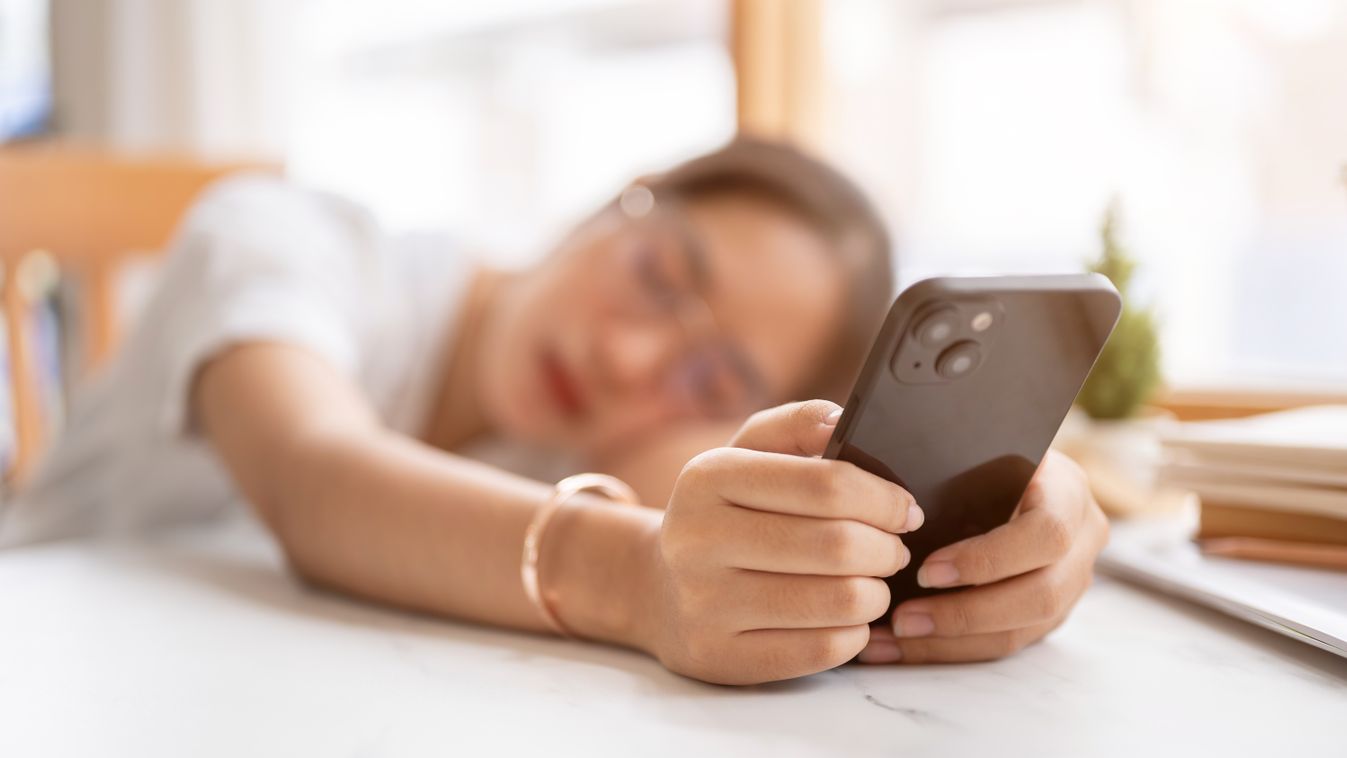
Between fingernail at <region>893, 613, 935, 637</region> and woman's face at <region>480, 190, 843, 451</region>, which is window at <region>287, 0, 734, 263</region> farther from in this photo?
fingernail at <region>893, 613, 935, 637</region>

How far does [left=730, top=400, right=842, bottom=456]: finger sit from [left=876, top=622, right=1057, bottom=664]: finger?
4.8 inches

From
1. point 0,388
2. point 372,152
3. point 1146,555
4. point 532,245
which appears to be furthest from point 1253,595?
point 372,152

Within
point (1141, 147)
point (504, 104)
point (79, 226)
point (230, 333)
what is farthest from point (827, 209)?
point (504, 104)

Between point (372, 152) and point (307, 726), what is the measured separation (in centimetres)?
235

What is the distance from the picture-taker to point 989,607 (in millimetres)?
456

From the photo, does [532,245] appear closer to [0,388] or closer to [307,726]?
[0,388]

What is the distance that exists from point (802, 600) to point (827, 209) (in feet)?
2.44

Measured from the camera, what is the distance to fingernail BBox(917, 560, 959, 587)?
0.45 metres

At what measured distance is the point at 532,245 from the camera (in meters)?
2.08

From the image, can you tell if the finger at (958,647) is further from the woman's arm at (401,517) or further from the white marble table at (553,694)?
the woman's arm at (401,517)

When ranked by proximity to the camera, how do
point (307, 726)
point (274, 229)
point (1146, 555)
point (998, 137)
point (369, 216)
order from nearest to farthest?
point (307, 726)
point (1146, 555)
point (274, 229)
point (369, 216)
point (998, 137)

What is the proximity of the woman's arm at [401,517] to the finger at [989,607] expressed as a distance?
128mm

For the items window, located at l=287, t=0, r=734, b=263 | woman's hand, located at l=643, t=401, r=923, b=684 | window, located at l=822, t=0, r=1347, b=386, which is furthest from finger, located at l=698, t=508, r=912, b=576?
window, located at l=287, t=0, r=734, b=263

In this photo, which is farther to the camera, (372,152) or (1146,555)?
(372,152)
